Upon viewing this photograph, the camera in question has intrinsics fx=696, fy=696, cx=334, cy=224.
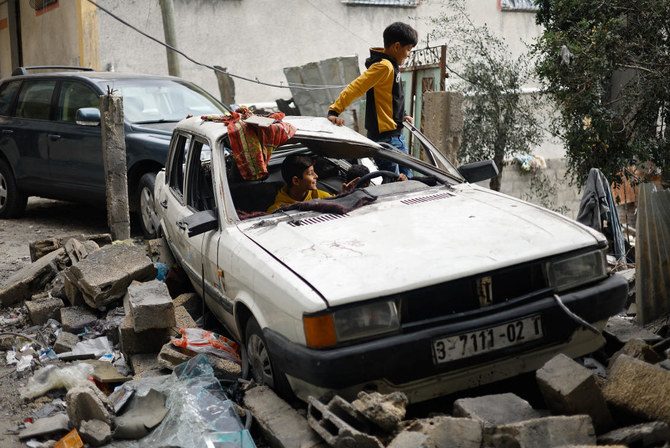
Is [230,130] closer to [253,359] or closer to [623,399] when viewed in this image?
[253,359]

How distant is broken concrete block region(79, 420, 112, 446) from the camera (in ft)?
10.9

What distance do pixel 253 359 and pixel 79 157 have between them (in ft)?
18.3

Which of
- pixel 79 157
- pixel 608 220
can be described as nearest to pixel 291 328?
pixel 608 220

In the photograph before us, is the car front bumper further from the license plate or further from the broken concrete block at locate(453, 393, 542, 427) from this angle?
the broken concrete block at locate(453, 393, 542, 427)

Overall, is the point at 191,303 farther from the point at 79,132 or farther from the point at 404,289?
the point at 79,132

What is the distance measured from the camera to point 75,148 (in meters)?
8.40

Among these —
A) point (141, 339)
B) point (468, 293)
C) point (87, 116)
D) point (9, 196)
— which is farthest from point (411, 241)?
point (9, 196)

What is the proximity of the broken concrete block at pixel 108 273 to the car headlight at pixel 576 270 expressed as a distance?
10.3 feet

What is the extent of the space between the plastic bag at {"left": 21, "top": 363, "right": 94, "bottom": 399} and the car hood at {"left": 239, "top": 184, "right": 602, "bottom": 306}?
1.40 meters

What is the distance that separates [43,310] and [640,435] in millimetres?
4426

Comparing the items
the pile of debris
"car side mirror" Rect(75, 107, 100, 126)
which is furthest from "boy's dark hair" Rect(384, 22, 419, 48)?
"car side mirror" Rect(75, 107, 100, 126)

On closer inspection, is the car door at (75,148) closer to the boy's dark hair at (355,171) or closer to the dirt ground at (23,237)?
the dirt ground at (23,237)

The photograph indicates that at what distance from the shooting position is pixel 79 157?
837 centimetres

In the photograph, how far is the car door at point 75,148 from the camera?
27.0 feet
